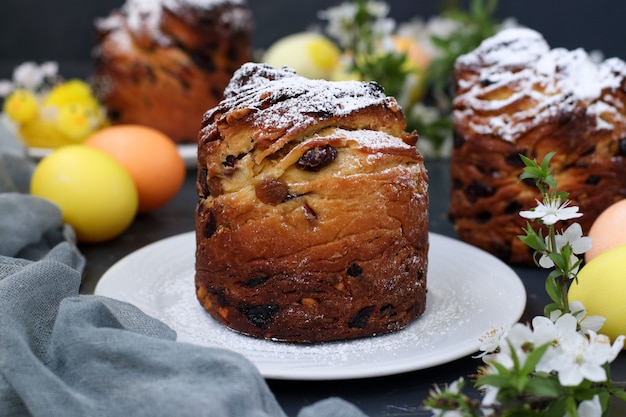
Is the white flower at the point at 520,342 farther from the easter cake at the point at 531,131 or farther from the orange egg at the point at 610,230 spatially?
the easter cake at the point at 531,131

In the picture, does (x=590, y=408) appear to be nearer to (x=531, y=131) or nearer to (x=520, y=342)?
(x=520, y=342)

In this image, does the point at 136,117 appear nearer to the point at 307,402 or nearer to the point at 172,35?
the point at 172,35

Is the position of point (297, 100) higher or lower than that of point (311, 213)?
higher

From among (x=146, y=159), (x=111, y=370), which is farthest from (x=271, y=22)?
(x=111, y=370)

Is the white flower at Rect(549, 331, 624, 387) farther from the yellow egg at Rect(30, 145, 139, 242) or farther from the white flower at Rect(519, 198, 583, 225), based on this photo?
the yellow egg at Rect(30, 145, 139, 242)

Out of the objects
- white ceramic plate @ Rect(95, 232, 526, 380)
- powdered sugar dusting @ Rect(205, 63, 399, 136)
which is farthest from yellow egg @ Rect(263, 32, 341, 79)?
powdered sugar dusting @ Rect(205, 63, 399, 136)

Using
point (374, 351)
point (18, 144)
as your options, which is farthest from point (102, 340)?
point (18, 144)
